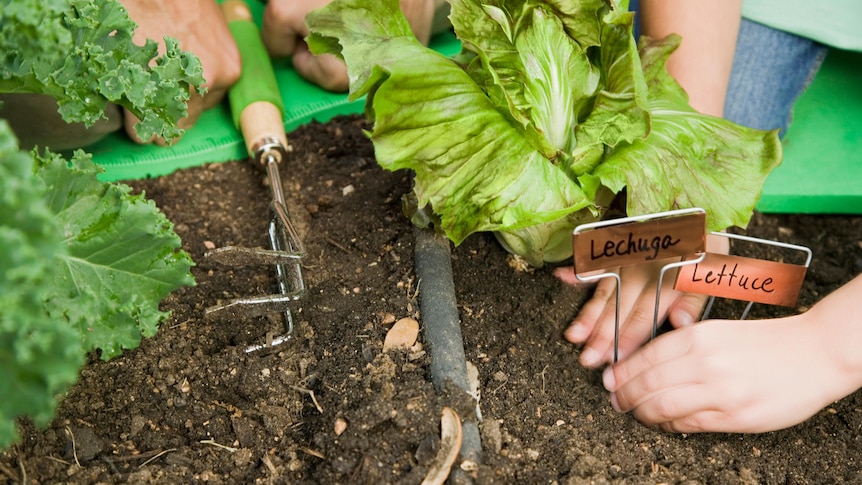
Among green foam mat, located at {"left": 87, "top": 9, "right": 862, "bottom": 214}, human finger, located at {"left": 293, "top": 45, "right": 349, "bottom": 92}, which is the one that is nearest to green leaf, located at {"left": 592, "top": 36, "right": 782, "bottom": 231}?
green foam mat, located at {"left": 87, "top": 9, "right": 862, "bottom": 214}

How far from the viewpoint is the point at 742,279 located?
5.32ft

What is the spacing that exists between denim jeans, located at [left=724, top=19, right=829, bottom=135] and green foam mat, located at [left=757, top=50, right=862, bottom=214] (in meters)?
0.13

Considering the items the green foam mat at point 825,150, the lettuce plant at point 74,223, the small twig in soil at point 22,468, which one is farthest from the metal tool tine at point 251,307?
the green foam mat at point 825,150

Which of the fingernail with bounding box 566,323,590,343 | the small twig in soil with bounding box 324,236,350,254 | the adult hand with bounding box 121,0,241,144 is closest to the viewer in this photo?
the fingernail with bounding box 566,323,590,343

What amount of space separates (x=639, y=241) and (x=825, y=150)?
1.35 meters

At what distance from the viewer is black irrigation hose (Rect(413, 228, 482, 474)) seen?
140 centimetres

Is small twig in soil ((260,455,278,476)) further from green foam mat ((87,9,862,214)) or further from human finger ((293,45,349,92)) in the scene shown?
human finger ((293,45,349,92))

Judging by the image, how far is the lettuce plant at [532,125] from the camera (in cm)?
143

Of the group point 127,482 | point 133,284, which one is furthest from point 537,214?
point 127,482

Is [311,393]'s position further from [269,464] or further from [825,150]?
[825,150]

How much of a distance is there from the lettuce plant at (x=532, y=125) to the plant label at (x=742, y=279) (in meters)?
0.10

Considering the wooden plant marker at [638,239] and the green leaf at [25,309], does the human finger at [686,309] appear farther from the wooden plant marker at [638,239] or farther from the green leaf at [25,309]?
the green leaf at [25,309]

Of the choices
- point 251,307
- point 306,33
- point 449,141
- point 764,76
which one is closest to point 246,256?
point 251,307

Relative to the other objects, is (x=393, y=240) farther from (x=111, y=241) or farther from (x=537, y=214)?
(x=111, y=241)
